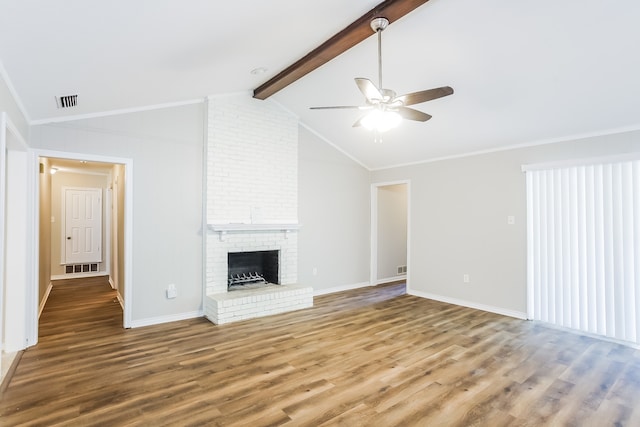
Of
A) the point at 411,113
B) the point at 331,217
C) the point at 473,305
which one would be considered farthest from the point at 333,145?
the point at 473,305

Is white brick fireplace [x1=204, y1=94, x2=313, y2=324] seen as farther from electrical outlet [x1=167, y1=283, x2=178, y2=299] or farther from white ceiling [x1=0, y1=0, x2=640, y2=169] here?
white ceiling [x1=0, y1=0, x2=640, y2=169]

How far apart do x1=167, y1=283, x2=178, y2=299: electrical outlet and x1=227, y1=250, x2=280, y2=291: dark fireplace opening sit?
2.54 feet

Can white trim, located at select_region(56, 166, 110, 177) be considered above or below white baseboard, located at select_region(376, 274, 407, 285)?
above

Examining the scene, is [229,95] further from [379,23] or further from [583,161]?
[583,161]

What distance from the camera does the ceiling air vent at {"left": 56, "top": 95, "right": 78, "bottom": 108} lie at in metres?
3.14

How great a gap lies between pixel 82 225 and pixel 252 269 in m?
4.98

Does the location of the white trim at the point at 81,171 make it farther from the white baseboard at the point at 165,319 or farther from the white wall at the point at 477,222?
the white wall at the point at 477,222

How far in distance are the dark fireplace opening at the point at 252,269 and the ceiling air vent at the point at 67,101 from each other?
8.68 ft

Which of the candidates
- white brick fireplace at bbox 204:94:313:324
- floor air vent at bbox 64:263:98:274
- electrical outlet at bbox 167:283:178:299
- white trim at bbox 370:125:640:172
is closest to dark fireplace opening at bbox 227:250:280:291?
white brick fireplace at bbox 204:94:313:324

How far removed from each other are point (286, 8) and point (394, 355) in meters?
3.32

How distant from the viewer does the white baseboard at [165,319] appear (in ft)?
13.6

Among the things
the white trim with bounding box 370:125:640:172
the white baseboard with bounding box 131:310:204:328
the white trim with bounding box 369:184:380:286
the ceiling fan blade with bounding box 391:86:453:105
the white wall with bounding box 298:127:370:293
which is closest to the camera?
the ceiling fan blade with bounding box 391:86:453:105

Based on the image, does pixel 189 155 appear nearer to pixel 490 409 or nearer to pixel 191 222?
pixel 191 222

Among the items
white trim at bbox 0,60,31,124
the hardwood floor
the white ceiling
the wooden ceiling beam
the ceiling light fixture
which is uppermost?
the wooden ceiling beam
